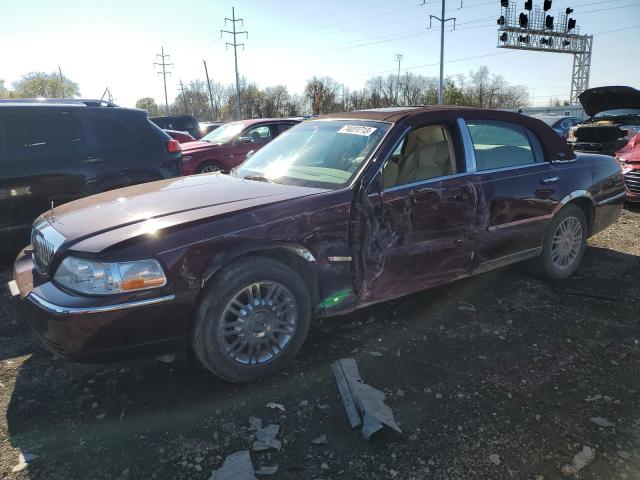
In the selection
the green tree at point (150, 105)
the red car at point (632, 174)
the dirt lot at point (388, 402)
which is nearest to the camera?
the dirt lot at point (388, 402)

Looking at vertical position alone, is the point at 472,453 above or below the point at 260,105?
below

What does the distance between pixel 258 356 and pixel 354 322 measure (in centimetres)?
109

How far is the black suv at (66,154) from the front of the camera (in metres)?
4.73

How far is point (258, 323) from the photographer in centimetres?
285

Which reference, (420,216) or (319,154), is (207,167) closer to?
(319,154)

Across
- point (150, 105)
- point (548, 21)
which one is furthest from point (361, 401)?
point (150, 105)

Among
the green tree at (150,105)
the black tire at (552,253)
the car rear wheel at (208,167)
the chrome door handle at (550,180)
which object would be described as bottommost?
the black tire at (552,253)

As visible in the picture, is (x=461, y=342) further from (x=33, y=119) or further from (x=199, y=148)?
(x=199, y=148)

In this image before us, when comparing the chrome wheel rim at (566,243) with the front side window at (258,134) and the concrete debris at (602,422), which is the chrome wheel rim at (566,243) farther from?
the front side window at (258,134)

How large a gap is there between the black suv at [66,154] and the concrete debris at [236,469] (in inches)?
129

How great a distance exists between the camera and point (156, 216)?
2752 mm

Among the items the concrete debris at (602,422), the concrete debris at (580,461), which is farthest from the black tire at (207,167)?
the concrete debris at (580,461)

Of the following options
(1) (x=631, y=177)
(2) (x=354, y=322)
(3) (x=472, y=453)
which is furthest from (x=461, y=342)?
(1) (x=631, y=177)

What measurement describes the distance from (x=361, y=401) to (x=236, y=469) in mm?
786
